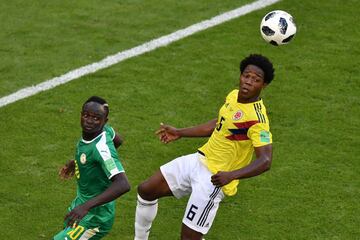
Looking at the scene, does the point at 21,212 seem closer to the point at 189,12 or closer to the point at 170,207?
the point at 170,207

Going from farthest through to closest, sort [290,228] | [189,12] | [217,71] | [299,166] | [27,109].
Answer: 1. [189,12]
2. [217,71]
3. [27,109]
4. [299,166]
5. [290,228]

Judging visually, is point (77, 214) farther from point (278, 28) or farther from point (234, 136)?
point (278, 28)

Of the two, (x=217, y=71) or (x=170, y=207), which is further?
(x=217, y=71)

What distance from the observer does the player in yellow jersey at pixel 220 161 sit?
9.16 meters

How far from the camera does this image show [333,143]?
12.3 m

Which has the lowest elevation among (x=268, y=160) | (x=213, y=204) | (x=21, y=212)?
(x=21, y=212)

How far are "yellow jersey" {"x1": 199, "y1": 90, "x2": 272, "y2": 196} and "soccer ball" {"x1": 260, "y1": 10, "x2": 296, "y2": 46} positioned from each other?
1852mm

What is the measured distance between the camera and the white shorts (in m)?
9.44

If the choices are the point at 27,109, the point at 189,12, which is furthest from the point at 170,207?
the point at 189,12

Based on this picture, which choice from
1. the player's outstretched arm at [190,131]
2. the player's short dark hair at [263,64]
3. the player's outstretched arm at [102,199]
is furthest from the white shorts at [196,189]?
the player's outstretched arm at [102,199]

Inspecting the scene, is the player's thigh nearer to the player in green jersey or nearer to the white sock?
the white sock

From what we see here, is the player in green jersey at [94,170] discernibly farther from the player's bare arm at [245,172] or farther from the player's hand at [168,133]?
the player's hand at [168,133]

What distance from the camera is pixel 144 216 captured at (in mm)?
9875

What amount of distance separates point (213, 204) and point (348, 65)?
539 centimetres
